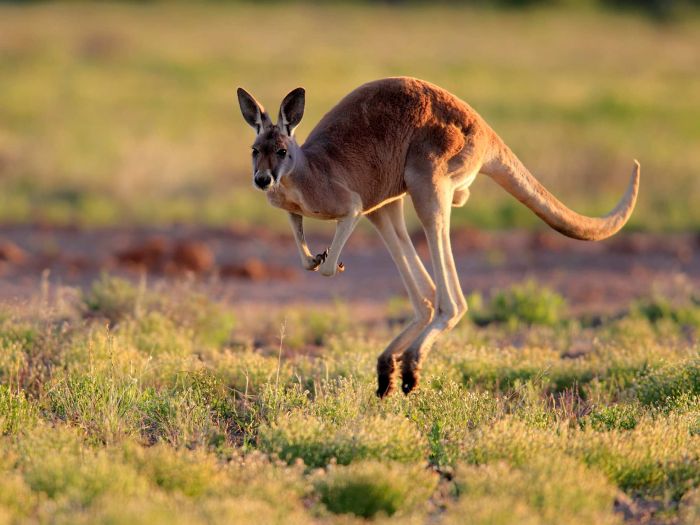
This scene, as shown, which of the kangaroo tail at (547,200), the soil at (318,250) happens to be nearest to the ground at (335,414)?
the soil at (318,250)

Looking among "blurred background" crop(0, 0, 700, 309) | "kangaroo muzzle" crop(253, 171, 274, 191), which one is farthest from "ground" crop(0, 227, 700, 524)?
"blurred background" crop(0, 0, 700, 309)

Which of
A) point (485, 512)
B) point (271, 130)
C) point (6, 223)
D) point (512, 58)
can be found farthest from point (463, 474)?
point (512, 58)

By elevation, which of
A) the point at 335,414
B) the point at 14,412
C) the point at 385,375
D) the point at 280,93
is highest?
the point at 280,93

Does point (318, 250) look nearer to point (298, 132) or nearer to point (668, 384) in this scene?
point (298, 132)

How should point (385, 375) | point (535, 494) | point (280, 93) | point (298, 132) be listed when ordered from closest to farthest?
point (535, 494), point (385, 375), point (298, 132), point (280, 93)

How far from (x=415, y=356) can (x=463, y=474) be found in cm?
138

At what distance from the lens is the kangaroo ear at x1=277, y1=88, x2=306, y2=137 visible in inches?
254

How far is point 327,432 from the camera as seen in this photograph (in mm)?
6129

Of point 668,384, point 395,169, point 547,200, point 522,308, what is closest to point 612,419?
point 668,384

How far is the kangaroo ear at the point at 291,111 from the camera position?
644cm

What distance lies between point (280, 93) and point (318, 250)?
31.3 feet

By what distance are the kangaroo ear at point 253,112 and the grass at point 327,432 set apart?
1.51 meters

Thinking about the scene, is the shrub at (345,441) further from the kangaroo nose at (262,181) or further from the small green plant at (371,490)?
the kangaroo nose at (262,181)

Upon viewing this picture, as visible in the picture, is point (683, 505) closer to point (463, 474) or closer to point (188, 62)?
point (463, 474)
